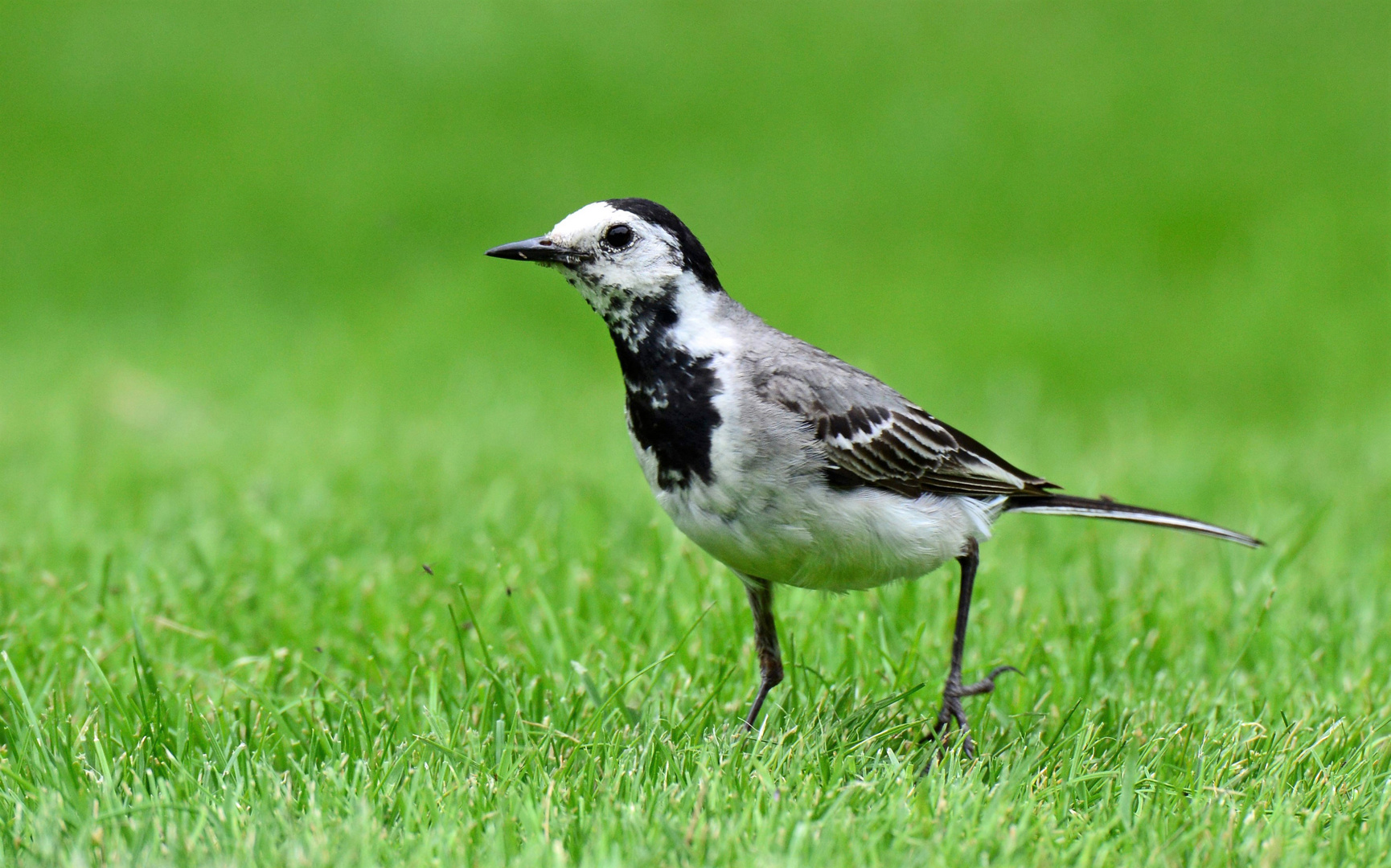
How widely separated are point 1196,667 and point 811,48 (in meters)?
11.8

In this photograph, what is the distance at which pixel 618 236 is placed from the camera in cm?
363

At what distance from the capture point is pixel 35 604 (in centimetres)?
447

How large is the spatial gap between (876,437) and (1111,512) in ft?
2.67

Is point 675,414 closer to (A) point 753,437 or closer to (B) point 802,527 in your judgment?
(A) point 753,437

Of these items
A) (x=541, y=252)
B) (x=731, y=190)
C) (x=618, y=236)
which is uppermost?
(x=731, y=190)

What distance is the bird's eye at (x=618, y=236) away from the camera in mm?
3623

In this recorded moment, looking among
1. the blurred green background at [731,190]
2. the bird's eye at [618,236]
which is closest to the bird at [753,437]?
the bird's eye at [618,236]

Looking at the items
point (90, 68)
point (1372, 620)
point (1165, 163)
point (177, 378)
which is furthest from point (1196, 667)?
point (90, 68)

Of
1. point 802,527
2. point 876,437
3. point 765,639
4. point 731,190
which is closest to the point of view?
point 802,527

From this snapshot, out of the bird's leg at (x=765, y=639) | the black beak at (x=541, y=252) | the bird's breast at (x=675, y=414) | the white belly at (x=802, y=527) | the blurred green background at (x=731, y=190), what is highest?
the blurred green background at (x=731, y=190)

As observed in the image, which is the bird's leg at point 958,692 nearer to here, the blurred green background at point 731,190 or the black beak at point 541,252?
the black beak at point 541,252

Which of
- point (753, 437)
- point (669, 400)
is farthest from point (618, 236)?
point (753, 437)

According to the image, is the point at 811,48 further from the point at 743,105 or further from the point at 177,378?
the point at 177,378

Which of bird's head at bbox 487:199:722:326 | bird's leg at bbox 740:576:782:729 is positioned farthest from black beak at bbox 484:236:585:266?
bird's leg at bbox 740:576:782:729
